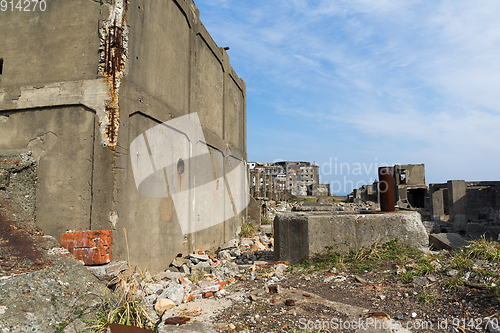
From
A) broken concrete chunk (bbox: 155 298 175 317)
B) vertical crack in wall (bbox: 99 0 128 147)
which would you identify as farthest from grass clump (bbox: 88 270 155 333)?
vertical crack in wall (bbox: 99 0 128 147)

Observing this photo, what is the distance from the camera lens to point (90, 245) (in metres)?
4.34

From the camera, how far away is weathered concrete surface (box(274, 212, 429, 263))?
551 centimetres

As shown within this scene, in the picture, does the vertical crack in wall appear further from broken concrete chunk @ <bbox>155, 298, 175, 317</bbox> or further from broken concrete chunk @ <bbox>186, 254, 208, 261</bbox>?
broken concrete chunk @ <bbox>186, 254, 208, 261</bbox>

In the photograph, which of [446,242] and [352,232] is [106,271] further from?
[446,242]

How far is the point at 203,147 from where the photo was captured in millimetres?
8008

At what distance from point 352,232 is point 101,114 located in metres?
4.53

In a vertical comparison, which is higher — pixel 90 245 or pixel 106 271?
pixel 90 245

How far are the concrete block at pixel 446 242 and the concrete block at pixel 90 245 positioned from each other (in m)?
6.18

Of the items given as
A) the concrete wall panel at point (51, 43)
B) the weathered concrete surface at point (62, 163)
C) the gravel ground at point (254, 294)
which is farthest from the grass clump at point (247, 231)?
the concrete wall panel at point (51, 43)

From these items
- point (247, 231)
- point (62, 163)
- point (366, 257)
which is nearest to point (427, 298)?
point (366, 257)

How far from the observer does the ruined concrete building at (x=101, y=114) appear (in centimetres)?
462

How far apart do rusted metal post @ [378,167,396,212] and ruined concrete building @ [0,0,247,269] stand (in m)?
4.15

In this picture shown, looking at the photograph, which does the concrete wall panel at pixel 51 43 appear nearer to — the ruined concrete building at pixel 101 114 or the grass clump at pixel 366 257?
the ruined concrete building at pixel 101 114

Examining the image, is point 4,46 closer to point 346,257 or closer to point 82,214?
point 82,214
